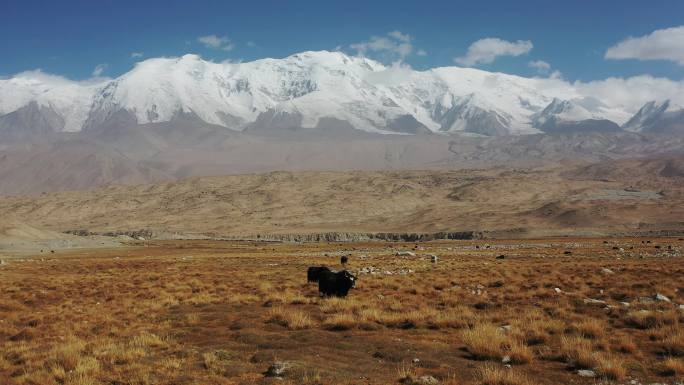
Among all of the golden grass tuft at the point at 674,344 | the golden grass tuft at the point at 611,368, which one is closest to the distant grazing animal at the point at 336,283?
the golden grass tuft at the point at 674,344

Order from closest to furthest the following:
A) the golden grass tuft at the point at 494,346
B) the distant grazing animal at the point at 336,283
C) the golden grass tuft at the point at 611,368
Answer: the golden grass tuft at the point at 611,368
the golden grass tuft at the point at 494,346
the distant grazing animal at the point at 336,283

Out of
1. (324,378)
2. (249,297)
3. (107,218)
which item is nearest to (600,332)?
(324,378)

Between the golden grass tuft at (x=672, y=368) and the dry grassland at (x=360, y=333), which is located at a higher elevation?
the golden grass tuft at (x=672, y=368)

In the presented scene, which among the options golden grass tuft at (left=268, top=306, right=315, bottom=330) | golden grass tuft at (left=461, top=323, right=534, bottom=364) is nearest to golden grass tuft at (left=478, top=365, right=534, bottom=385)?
golden grass tuft at (left=461, top=323, right=534, bottom=364)

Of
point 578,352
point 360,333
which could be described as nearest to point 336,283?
point 360,333

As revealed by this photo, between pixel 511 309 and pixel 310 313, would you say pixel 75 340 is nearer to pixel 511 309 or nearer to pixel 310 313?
pixel 310 313

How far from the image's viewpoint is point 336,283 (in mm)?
23125

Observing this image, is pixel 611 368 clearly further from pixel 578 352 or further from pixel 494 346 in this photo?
pixel 494 346

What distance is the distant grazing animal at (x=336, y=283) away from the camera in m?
22.9

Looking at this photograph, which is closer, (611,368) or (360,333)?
(611,368)

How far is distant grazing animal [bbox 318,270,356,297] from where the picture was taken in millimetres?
22938

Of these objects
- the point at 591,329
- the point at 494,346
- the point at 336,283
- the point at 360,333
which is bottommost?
the point at 360,333

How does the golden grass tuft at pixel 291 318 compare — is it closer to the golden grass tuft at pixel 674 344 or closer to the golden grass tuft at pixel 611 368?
the golden grass tuft at pixel 611 368

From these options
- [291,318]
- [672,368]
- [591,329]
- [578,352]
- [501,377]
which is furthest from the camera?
[291,318]
